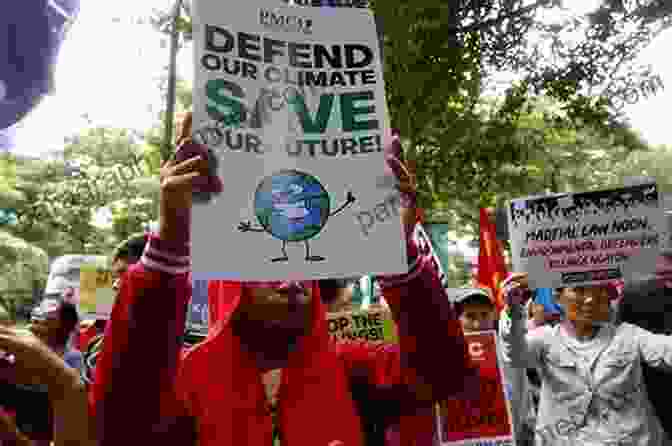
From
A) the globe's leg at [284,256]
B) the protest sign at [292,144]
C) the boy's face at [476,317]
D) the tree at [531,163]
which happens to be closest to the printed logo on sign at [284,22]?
the protest sign at [292,144]

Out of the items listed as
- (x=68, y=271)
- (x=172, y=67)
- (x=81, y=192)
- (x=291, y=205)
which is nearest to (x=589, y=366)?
(x=291, y=205)

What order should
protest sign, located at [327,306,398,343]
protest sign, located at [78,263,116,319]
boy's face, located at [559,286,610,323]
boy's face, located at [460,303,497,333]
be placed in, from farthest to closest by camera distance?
protest sign, located at [78,263,116,319]
boy's face, located at [460,303,497,333]
protest sign, located at [327,306,398,343]
boy's face, located at [559,286,610,323]

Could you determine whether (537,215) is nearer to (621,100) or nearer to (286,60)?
(286,60)

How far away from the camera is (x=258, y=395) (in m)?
2.06

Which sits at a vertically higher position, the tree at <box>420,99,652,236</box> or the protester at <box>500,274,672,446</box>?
the tree at <box>420,99,652,236</box>

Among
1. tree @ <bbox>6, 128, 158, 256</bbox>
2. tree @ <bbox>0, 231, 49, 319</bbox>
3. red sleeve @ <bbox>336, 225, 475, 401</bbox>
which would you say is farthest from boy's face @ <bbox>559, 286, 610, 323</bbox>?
tree @ <bbox>0, 231, 49, 319</bbox>

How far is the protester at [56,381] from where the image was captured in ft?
5.65

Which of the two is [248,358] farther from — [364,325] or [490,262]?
[490,262]

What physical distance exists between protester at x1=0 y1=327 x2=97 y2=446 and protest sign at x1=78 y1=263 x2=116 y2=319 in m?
3.84

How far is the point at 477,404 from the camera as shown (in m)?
3.85

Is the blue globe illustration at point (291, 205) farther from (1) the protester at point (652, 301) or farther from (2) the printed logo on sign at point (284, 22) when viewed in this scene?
(1) the protester at point (652, 301)

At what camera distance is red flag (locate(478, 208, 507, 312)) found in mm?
6348

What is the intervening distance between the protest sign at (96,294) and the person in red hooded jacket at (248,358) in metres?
3.46

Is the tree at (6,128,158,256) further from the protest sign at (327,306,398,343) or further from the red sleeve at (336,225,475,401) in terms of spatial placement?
the red sleeve at (336,225,475,401)
